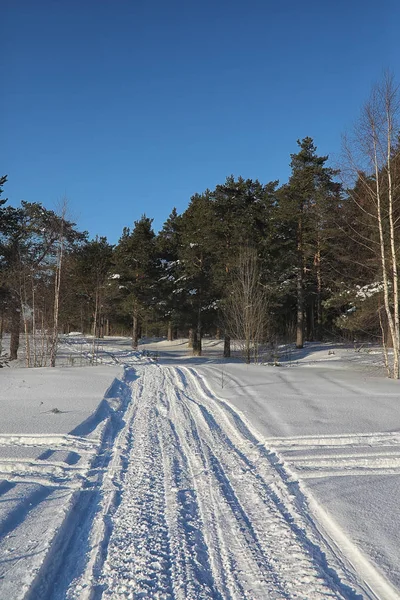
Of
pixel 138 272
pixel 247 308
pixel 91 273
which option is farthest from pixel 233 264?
A: pixel 91 273

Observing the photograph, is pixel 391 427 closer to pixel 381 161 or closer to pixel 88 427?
pixel 88 427

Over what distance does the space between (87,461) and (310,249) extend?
22.1m

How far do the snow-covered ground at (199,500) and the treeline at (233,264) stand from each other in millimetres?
7711

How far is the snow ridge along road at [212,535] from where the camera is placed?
260 cm

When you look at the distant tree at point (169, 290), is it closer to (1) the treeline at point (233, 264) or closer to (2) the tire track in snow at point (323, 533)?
(1) the treeline at point (233, 264)

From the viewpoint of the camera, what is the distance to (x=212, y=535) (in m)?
3.25

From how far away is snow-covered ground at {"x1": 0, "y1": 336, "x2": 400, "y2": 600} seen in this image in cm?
268

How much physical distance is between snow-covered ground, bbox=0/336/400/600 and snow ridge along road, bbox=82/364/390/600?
0.01m

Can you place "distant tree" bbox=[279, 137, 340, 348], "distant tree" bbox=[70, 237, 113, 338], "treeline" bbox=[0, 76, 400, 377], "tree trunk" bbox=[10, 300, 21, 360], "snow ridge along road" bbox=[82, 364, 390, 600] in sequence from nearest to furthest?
"snow ridge along road" bbox=[82, 364, 390, 600]
"treeline" bbox=[0, 76, 400, 377]
"tree trunk" bbox=[10, 300, 21, 360]
"distant tree" bbox=[279, 137, 340, 348]
"distant tree" bbox=[70, 237, 113, 338]

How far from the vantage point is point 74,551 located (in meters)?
3.00

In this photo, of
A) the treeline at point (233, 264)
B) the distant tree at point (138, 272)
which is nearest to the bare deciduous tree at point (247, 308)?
the treeline at point (233, 264)

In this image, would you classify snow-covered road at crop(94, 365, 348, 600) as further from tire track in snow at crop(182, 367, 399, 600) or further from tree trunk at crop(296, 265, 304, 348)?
tree trunk at crop(296, 265, 304, 348)

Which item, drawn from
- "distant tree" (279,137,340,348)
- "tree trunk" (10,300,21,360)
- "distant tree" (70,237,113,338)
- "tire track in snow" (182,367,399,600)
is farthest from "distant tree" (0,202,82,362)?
"tire track in snow" (182,367,399,600)

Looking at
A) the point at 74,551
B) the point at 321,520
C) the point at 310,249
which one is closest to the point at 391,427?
the point at 321,520
